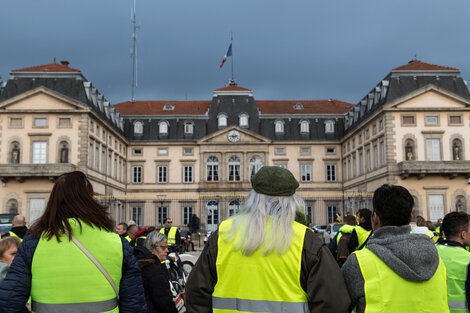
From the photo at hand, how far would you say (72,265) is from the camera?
122 inches

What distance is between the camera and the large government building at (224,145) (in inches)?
1371

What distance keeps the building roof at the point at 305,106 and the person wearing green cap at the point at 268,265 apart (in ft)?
155

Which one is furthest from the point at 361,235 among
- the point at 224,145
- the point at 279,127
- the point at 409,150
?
the point at 279,127

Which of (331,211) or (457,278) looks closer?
(457,278)

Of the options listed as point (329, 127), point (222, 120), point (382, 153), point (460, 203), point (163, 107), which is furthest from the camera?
point (163, 107)

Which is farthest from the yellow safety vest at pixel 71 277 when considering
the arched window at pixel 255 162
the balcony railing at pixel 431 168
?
the arched window at pixel 255 162

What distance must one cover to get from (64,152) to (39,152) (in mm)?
1861

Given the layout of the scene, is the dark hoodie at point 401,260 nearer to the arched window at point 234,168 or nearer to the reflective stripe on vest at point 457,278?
the reflective stripe on vest at point 457,278

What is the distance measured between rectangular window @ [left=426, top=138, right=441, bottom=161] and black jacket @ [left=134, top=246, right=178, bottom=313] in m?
33.6

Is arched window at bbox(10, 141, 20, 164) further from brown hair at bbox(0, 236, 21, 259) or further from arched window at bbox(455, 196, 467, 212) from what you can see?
brown hair at bbox(0, 236, 21, 259)

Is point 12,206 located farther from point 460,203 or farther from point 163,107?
point 460,203

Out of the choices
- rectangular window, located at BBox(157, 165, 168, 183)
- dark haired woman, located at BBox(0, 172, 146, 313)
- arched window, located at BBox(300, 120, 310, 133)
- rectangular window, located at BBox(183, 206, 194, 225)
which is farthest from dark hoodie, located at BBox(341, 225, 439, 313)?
arched window, located at BBox(300, 120, 310, 133)

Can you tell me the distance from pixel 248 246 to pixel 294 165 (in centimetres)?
4510

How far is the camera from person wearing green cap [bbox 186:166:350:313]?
2.86 meters
